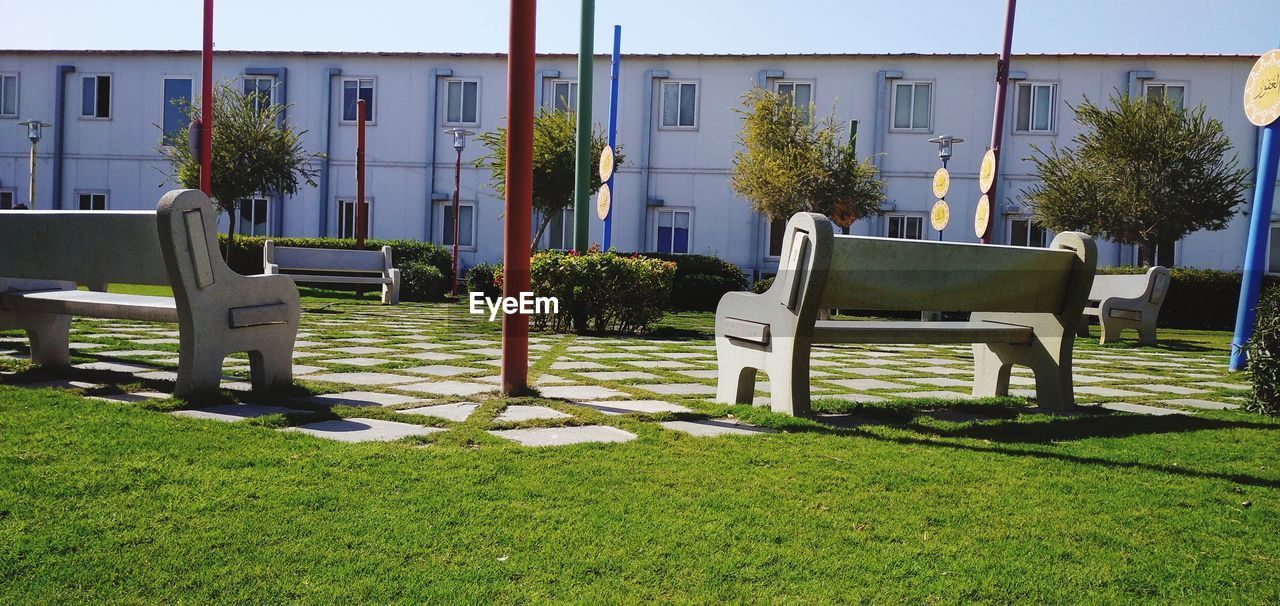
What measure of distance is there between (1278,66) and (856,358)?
4.83 m

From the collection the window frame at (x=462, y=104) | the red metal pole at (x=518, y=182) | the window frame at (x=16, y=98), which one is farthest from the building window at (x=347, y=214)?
the red metal pole at (x=518, y=182)

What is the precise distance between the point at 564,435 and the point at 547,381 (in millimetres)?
2187

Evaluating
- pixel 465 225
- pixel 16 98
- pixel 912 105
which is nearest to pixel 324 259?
pixel 465 225

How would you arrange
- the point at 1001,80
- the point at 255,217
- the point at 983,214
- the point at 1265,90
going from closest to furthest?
the point at 1265,90 < the point at 1001,80 < the point at 983,214 < the point at 255,217

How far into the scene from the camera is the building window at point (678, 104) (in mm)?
29033

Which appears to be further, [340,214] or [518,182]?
[340,214]

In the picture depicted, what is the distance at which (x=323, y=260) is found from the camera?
18.7 meters

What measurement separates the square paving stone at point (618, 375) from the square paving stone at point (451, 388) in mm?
1027

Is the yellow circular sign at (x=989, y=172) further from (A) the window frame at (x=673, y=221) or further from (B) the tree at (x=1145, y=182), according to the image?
(A) the window frame at (x=673, y=221)

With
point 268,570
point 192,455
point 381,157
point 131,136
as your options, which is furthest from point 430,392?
point 131,136

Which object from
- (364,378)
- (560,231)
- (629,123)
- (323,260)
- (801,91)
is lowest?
(364,378)

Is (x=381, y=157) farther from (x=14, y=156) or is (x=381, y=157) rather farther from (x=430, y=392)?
(x=430, y=392)

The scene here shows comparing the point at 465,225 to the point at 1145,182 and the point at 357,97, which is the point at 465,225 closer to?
the point at 357,97

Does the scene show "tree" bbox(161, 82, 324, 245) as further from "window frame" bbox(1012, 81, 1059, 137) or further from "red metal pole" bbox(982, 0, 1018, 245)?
"window frame" bbox(1012, 81, 1059, 137)
